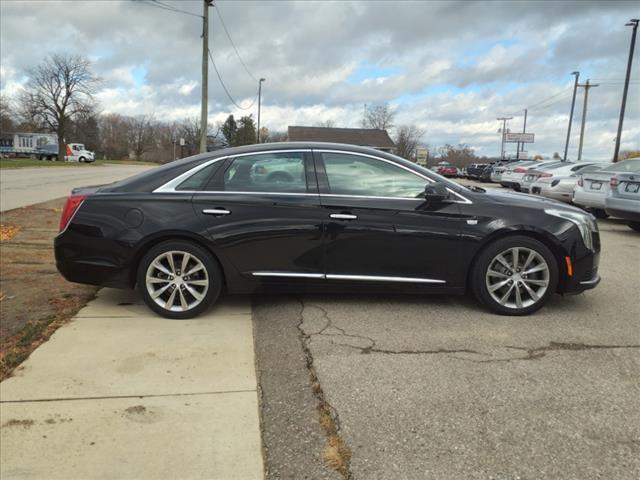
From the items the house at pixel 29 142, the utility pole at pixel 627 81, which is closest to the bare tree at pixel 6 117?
the house at pixel 29 142

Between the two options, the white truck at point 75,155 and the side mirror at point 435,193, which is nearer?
the side mirror at point 435,193

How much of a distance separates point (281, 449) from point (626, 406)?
2.04 metres

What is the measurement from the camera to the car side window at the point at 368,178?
4574mm

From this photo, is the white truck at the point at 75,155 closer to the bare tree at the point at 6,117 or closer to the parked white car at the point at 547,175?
the bare tree at the point at 6,117

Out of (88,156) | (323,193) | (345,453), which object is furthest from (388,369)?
(88,156)

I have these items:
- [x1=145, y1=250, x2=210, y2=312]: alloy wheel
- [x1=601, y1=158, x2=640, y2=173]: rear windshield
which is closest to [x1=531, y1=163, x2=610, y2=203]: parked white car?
[x1=601, y1=158, x2=640, y2=173]: rear windshield

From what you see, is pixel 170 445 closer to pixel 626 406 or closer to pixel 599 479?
pixel 599 479

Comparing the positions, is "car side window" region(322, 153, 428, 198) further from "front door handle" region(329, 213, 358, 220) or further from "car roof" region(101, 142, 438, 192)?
"front door handle" region(329, 213, 358, 220)

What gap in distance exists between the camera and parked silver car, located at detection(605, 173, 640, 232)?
941cm

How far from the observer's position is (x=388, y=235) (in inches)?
176

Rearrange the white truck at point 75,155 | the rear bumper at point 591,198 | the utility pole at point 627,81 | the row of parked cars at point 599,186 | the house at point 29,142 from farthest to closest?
the white truck at point 75,155 < the house at point 29,142 < the utility pole at point 627,81 < the rear bumper at point 591,198 < the row of parked cars at point 599,186

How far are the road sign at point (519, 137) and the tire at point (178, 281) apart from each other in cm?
8673

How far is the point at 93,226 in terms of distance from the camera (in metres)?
4.48

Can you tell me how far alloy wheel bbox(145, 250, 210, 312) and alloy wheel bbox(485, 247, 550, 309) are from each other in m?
2.55
